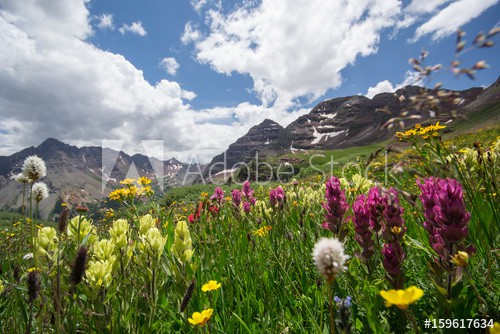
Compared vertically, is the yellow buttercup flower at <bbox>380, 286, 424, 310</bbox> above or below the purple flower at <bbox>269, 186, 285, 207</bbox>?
below

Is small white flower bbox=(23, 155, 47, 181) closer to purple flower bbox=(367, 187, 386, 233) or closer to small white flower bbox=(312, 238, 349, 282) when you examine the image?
small white flower bbox=(312, 238, 349, 282)

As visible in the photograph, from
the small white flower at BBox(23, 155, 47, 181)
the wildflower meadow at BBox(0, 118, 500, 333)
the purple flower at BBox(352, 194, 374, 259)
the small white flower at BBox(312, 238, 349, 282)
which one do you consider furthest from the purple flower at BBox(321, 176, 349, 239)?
the small white flower at BBox(23, 155, 47, 181)

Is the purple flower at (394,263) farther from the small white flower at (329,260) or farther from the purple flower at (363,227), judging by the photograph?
the small white flower at (329,260)

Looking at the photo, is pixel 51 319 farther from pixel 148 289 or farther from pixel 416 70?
pixel 416 70

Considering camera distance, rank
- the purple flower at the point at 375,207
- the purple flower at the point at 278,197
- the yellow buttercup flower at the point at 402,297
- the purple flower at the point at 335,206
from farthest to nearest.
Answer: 1. the purple flower at the point at 278,197
2. the purple flower at the point at 335,206
3. the purple flower at the point at 375,207
4. the yellow buttercup flower at the point at 402,297

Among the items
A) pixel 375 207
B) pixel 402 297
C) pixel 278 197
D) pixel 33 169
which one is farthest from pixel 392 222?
pixel 33 169

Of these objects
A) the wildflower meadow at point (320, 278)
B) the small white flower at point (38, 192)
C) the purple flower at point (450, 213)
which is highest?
the small white flower at point (38, 192)

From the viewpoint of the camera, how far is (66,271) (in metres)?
2.21

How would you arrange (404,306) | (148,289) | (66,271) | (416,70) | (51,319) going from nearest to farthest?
(404,306)
(416,70)
(51,319)
(148,289)
(66,271)

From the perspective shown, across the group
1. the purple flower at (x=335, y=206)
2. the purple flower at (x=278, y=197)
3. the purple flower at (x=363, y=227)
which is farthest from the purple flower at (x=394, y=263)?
the purple flower at (x=278, y=197)

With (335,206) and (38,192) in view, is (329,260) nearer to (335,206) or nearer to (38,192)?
(335,206)

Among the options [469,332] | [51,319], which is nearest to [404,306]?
[469,332]

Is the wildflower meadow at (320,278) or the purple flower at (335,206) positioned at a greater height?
the purple flower at (335,206)

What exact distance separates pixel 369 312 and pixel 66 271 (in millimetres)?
2210
